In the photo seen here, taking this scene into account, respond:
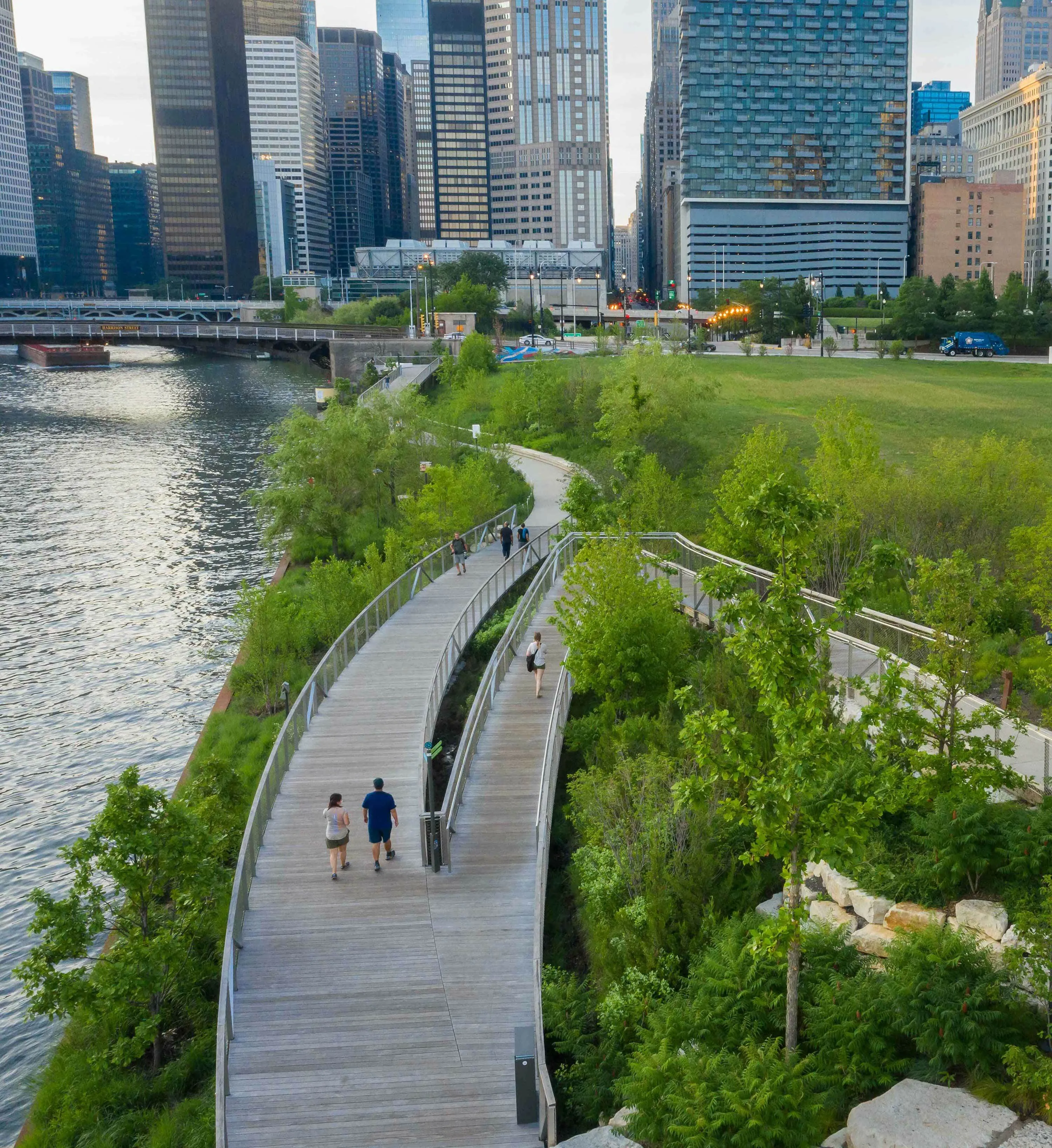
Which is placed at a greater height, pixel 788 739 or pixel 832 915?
pixel 788 739

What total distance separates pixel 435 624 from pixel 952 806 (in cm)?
1626

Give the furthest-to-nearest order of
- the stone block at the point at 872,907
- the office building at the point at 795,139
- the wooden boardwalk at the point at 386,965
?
1. the office building at the point at 795,139
2. the stone block at the point at 872,907
3. the wooden boardwalk at the point at 386,965

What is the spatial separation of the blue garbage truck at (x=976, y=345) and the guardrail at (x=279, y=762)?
65010 mm

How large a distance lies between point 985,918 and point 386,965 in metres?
6.92

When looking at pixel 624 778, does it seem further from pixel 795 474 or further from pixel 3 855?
pixel 795 474

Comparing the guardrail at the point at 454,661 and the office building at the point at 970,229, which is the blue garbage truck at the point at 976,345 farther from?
the office building at the point at 970,229

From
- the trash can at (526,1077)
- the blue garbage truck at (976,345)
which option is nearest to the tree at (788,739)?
the trash can at (526,1077)

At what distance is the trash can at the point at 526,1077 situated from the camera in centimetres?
1116

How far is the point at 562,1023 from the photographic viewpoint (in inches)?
526

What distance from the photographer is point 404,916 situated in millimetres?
14719

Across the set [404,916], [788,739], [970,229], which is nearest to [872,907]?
[788,739]

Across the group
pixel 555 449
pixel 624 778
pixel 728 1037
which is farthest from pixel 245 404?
pixel 728 1037

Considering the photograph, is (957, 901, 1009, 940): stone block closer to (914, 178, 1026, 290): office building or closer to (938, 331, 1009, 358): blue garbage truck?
(938, 331, 1009, 358): blue garbage truck

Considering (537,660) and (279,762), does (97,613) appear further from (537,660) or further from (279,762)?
(279,762)
